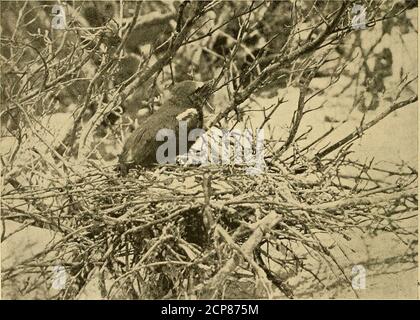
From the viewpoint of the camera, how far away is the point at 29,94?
214cm

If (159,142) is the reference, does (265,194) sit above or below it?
below

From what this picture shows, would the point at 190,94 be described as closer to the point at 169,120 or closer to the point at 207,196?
the point at 169,120

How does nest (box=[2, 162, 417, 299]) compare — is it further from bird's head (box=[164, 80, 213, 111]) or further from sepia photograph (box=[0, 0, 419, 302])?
bird's head (box=[164, 80, 213, 111])

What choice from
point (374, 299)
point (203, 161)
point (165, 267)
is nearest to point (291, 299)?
point (374, 299)

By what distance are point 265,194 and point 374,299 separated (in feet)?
1.31

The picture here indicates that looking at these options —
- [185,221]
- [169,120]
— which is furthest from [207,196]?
[169,120]

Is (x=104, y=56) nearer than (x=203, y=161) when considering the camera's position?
No

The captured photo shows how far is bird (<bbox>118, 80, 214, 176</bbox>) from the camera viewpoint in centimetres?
205

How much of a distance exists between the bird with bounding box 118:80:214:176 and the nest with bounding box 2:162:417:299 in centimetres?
13

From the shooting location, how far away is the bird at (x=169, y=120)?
2047mm

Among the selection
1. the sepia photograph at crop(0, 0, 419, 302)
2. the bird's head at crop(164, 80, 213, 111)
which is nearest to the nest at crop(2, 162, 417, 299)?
the sepia photograph at crop(0, 0, 419, 302)

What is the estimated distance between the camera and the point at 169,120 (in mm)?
2066
